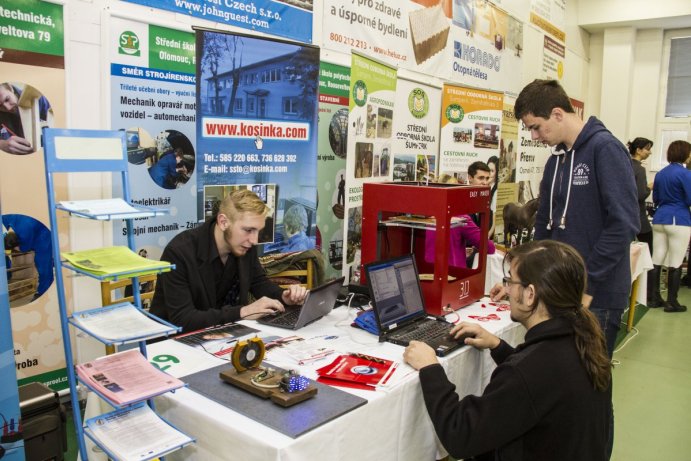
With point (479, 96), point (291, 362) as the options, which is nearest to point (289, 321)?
point (291, 362)

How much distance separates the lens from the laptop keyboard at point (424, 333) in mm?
1955

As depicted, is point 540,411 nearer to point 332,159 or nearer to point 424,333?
point 424,333

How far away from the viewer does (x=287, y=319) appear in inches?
84.4

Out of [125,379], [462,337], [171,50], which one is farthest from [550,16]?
[125,379]

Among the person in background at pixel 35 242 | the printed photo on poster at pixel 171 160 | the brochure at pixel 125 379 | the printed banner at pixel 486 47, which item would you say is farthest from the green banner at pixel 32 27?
the printed banner at pixel 486 47

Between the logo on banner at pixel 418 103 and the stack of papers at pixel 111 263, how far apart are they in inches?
122

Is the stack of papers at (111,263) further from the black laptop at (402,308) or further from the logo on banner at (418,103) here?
A: the logo on banner at (418,103)

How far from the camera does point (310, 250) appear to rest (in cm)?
322

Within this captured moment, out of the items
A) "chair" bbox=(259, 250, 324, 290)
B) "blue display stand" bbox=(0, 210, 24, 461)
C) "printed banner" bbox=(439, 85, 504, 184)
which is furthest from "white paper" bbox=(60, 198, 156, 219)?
"printed banner" bbox=(439, 85, 504, 184)

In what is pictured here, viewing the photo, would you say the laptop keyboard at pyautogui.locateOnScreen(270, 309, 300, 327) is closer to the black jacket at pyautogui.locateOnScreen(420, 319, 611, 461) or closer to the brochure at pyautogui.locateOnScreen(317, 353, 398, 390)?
the brochure at pyautogui.locateOnScreen(317, 353, 398, 390)

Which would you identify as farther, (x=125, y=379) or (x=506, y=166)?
(x=506, y=166)

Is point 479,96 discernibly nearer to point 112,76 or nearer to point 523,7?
point 523,7

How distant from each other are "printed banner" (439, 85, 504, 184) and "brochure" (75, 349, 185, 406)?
3589 mm

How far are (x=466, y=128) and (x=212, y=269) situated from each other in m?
3.22
